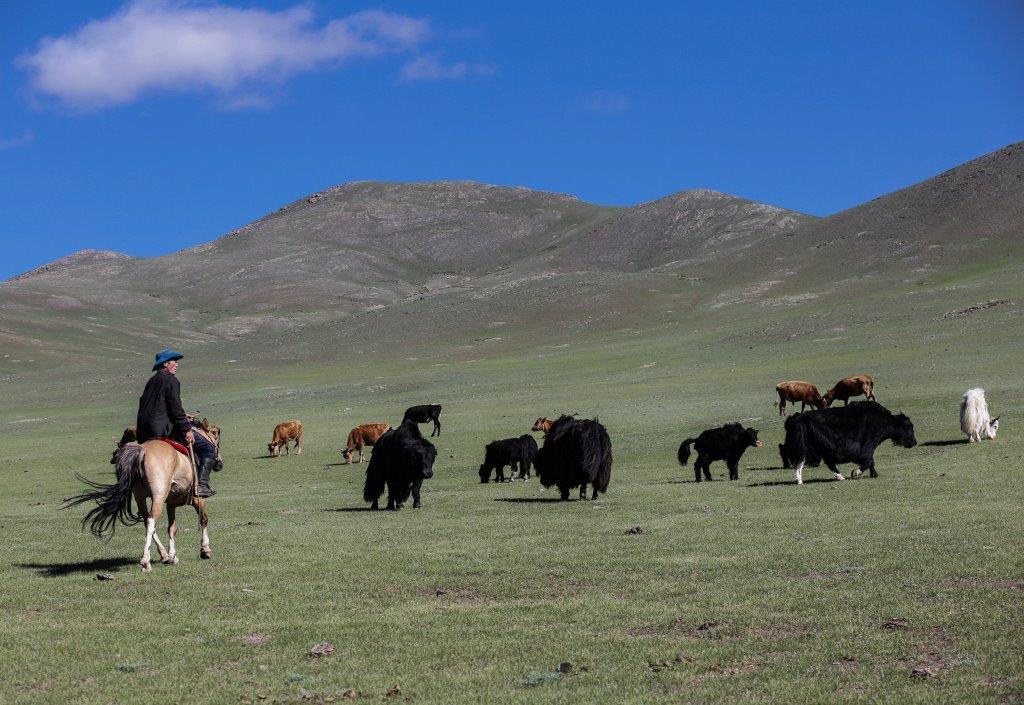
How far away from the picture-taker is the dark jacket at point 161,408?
1319cm

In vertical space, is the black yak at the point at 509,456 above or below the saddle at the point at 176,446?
below

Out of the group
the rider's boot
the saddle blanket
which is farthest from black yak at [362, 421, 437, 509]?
the saddle blanket

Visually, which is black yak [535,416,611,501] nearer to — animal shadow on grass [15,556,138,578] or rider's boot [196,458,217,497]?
rider's boot [196,458,217,497]

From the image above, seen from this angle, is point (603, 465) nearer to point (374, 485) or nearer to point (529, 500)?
point (529, 500)

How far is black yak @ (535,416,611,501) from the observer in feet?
64.7

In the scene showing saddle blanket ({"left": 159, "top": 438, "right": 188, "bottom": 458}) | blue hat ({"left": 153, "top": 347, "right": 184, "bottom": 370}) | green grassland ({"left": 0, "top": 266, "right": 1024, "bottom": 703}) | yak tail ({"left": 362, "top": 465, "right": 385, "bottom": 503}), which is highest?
blue hat ({"left": 153, "top": 347, "right": 184, "bottom": 370})

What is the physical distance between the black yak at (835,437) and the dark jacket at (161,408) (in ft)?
39.8

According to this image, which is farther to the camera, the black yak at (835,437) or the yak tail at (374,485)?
the black yak at (835,437)

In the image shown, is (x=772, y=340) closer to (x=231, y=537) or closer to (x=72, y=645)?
(x=231, y=537)

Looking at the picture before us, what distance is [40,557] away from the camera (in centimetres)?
1450

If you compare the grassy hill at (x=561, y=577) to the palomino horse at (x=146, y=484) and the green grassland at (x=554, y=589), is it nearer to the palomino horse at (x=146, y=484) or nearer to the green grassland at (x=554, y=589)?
the green grassland at (x=554, y=589)

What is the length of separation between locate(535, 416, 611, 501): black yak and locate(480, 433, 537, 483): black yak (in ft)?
15.6

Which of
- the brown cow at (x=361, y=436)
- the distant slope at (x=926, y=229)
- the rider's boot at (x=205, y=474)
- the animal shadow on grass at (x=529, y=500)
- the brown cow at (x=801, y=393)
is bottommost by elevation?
the animal shadow on grass at (x=529, y=500)

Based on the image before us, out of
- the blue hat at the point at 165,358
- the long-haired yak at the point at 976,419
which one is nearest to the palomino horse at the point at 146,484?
the blue hat at the point at 165,358
